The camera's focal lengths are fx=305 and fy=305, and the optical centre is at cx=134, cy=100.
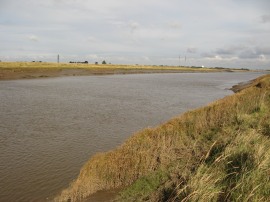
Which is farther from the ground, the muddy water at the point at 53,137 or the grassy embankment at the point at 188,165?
the grassy embankment at the point at 188,165

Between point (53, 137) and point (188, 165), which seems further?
point (53, 137)

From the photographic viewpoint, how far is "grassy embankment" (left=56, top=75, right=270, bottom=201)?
6926 millimetres

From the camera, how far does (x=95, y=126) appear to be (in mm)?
19766

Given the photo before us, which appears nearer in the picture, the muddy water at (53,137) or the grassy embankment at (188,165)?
the grassy embankment at (188,165)

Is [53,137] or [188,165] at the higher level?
[188,165]

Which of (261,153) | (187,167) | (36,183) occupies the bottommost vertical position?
(36,183)

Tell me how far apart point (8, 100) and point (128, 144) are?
23996mm

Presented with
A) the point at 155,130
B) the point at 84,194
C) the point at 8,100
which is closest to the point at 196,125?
the point at 155,130

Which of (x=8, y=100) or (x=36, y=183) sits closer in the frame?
(x=36, y=183)

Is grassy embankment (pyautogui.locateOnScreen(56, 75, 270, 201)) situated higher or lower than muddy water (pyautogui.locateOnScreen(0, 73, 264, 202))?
higher

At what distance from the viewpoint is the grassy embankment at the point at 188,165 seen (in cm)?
693

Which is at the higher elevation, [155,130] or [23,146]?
[155,130]

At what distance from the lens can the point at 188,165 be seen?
9289 millimetres

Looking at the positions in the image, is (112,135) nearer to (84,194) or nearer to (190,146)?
(190,146)
